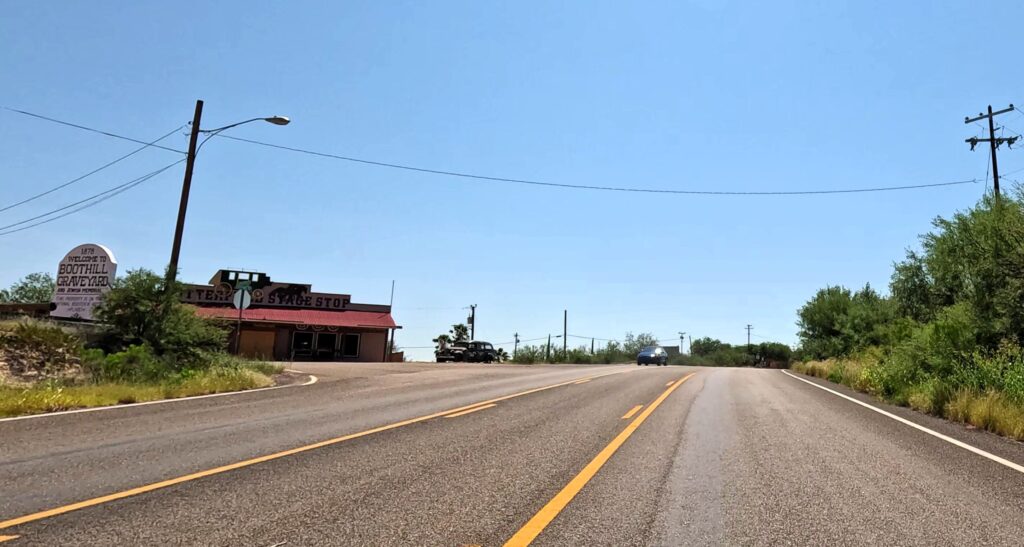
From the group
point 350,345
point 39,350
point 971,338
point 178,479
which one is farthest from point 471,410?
point 350,345

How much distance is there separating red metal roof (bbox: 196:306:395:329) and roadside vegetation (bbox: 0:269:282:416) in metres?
21.2

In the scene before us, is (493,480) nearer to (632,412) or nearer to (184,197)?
(632,412)

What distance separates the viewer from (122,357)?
15.1m

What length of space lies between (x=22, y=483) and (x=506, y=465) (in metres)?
4.47

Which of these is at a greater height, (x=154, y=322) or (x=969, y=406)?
(x=154, y=322)

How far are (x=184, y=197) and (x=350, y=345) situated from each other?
25.1m

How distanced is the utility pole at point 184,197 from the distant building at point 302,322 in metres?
21.7

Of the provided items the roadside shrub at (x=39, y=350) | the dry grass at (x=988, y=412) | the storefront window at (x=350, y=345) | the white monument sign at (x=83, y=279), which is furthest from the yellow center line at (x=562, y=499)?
the storefront window at (x=350, y=345)

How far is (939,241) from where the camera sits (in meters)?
19.7

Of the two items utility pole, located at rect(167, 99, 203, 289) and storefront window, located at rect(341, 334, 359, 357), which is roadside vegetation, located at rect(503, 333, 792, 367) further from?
utility pole, located at rect(167, 99, 203, 289)

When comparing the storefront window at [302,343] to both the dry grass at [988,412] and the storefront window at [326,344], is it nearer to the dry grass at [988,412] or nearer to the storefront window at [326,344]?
the storefront window at [326,344]

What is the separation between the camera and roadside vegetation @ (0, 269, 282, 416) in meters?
11.8

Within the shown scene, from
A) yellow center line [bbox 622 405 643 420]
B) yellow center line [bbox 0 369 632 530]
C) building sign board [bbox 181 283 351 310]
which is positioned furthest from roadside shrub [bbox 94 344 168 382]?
building sign board [bbox 181 283 351 310]

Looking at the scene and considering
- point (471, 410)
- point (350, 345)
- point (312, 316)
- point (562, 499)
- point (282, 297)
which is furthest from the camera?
point (282, 297)
